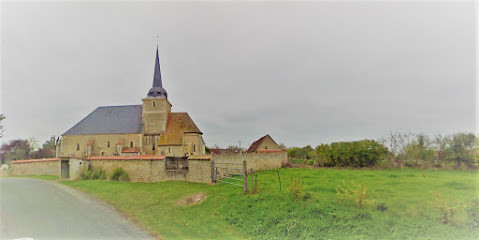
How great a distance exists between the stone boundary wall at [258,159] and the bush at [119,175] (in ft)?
25.4

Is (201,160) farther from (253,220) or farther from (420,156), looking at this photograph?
(420,156)

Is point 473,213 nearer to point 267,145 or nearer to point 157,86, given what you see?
point 267,145

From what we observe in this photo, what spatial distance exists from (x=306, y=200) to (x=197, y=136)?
22.7 metres

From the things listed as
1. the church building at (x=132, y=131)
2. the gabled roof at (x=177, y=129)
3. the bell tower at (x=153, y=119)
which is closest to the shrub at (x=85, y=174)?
the gabled roof at (x=177, y=129)

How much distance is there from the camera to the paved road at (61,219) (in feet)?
22.6

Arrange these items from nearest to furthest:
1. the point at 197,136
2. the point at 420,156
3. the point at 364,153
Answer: the point at 420,156 → the point at 364,153 → the point at 197,136

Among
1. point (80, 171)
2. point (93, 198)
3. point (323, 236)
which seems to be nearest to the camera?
point (323, 236)

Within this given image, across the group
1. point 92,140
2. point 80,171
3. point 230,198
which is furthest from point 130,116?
point 230,198

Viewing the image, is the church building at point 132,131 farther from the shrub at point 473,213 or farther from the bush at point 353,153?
the shrub at point 473,213

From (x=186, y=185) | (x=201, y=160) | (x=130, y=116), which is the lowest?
(x=186, y=185)

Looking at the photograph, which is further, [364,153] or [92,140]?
[92,140]

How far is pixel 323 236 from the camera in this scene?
6191mm

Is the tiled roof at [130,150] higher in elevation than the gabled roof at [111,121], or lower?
lower

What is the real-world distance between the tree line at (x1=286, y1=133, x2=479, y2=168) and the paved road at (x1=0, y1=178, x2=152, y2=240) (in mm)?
14432
